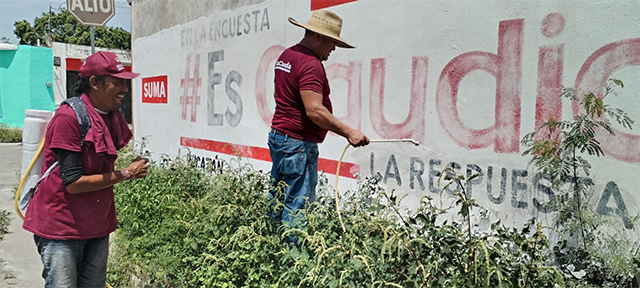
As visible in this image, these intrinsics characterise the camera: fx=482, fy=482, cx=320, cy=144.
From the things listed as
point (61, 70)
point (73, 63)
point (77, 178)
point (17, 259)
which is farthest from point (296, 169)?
point (73, 63)

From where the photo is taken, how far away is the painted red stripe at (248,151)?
179 inches

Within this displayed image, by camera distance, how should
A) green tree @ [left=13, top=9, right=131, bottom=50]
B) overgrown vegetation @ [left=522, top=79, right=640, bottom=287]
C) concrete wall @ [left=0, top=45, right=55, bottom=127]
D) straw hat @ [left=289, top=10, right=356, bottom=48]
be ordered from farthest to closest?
green tree @ [left=13, top=9, right=131, bottom=50] → concrete wall @ [left=0, top=45, right=55, bottom=127] → straw hat @ [left=289, top=10, right=356, bottom=48] → overgrown vegetation @ [left=522, top=79, right=640, bottom=287]

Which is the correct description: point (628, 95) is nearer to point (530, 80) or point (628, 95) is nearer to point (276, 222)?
point (530, 80)

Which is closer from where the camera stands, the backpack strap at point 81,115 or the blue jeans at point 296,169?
the backpack strap at point 81,115

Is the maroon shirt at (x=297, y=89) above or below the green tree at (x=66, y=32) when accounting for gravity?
below

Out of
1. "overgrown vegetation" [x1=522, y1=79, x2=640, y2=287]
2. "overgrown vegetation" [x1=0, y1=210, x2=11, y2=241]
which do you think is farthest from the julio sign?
"overgrown vegetation" [x1=522, y1=79, x2=640, y2=287]

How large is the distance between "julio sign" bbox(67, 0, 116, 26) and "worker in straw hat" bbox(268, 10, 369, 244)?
3.72 m

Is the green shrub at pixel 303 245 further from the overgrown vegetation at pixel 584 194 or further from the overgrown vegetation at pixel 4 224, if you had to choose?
the overgrown vegetation at pixel 4 224

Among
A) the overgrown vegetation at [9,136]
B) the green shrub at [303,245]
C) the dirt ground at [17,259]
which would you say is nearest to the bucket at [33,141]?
the green shrub at [303,245]

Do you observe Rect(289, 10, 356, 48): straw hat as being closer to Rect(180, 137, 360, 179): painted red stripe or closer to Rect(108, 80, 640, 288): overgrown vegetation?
Rect(108, 80, 640, 288): overgrown vegetation

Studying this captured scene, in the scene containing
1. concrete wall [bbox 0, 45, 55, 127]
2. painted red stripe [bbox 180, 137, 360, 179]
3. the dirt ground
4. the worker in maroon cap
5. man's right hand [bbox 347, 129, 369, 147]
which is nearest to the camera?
the worker in maroon cap

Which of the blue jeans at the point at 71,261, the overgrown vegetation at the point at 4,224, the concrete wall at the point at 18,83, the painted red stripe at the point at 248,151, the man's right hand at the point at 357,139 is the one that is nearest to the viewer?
the blue jeans at the point at 71,261

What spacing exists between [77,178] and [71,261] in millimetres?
490

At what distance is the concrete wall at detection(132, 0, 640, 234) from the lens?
2926 millimetres
